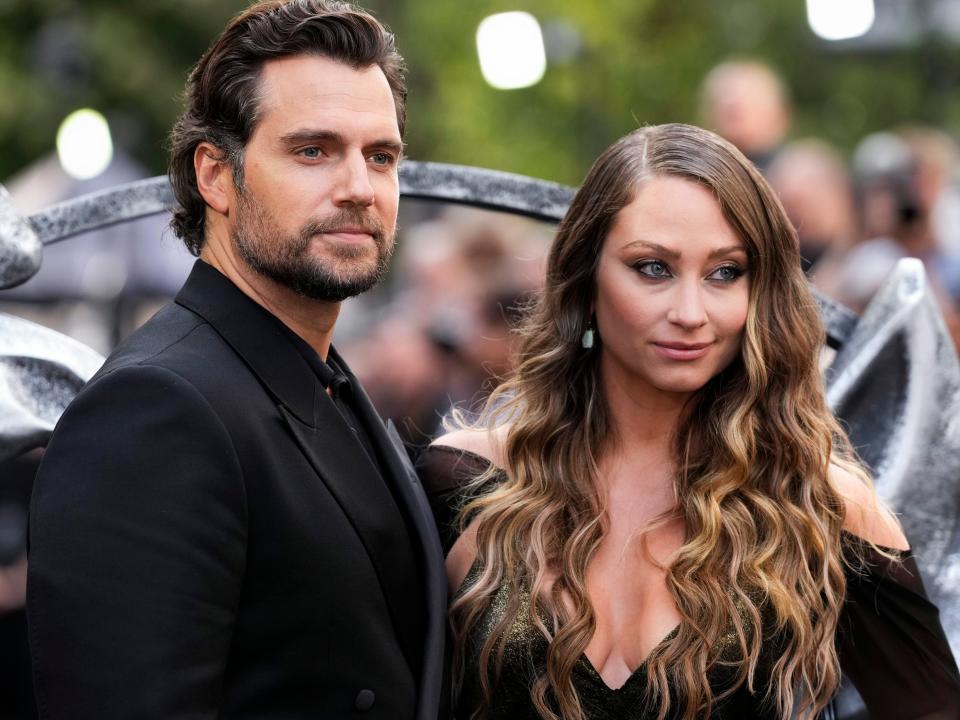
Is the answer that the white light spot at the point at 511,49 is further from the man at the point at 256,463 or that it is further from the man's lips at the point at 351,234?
the man's lips at the point at 351,234


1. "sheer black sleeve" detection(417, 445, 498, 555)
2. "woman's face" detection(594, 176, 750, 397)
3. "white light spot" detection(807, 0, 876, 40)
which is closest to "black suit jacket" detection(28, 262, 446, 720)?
"sheer black sleeve" detection(417, 445, 498, 555)

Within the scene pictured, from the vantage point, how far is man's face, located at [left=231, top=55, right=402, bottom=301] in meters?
2.77

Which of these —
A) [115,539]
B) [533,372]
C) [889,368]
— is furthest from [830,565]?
[115,539]

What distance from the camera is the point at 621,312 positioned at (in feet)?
10.7

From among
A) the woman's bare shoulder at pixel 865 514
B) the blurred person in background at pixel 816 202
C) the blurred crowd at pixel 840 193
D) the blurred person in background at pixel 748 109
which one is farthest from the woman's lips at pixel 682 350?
the blurred person in background at pixel 748 109

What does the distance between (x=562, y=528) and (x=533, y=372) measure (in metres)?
0.41

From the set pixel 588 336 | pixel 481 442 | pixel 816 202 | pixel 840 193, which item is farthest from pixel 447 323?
pixel 588 336

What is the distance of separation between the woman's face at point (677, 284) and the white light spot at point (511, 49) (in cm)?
743

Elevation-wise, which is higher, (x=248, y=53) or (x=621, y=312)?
(x=248, y=53)

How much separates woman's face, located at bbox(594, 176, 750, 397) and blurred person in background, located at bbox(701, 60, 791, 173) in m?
4.33

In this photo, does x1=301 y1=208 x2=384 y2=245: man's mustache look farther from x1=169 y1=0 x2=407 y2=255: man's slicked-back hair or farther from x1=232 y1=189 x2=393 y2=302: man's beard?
x1=169 y1=0 x2=407 y2=255: man's slicked-back hair

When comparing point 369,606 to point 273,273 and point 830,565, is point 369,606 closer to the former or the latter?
point 273,273

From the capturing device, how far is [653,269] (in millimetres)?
3242

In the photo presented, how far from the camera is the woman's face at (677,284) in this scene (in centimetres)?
318
